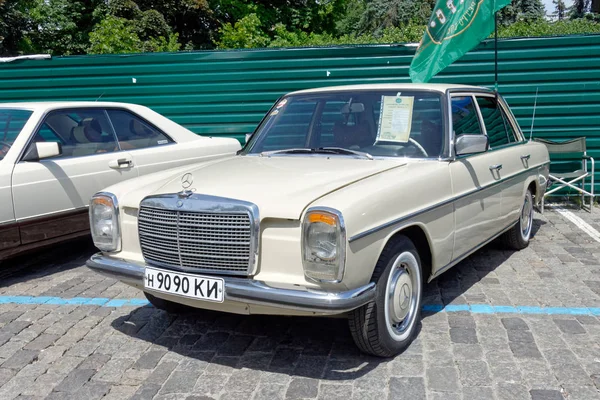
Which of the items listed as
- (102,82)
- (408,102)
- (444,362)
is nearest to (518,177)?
(408,102)

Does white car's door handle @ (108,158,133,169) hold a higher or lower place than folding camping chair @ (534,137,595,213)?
higher

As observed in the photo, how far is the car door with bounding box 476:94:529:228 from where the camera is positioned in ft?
17.2

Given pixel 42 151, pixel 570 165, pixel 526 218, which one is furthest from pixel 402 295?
pixel 570 165

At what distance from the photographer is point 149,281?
362 centimetres

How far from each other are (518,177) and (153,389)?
12.7 ft

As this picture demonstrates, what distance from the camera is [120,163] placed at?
611 centimetres

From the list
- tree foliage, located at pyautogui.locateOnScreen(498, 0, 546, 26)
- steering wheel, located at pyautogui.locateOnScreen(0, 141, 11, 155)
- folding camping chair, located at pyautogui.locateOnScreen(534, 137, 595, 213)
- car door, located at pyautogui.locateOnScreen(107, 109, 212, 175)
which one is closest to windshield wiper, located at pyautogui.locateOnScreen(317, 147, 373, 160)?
car door, located at pyautogui.locateOnScreen(107, 109, 212, 175)

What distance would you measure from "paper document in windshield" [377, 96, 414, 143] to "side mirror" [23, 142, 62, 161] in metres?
3.03

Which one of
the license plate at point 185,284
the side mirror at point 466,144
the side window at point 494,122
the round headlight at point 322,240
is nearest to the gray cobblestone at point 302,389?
the license plate at point 185,284

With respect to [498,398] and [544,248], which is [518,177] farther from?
[498,398]

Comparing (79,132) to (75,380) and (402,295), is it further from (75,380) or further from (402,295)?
(402,295)

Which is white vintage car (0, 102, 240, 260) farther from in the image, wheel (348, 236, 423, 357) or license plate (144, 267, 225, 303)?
wheel (348, 236, 423, 357)

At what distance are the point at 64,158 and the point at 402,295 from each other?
3.74 metres

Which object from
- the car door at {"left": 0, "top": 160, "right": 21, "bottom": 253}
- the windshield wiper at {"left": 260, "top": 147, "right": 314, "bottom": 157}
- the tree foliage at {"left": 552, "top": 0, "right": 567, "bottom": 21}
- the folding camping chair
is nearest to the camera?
the windshield wiper at {"left": 260, "top": 147, "right": 314, "bottom": 157}
